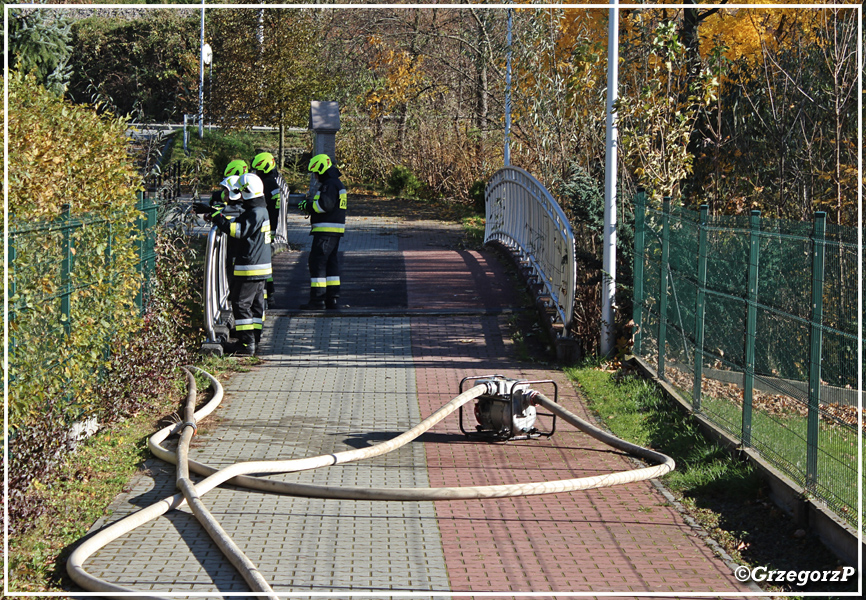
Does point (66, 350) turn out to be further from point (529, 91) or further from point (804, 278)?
point (529, 91)

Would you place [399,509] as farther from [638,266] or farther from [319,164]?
[319,164]

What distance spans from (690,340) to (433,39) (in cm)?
2524

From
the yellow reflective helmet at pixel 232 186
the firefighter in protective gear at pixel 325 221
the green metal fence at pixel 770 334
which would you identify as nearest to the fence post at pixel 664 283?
the green metal fence at pixel 770 334

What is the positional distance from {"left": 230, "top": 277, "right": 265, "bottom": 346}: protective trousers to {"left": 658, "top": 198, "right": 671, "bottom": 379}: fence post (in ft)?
13.8

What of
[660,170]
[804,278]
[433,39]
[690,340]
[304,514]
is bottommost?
[304,514]

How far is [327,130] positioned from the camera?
19.3m

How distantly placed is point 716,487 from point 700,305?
1940 millimetres

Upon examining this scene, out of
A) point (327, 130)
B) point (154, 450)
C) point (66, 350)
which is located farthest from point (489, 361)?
point (327, 130)

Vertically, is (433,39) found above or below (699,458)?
above

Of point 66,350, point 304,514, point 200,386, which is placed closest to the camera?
point 304,514

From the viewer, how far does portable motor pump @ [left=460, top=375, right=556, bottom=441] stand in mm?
7145

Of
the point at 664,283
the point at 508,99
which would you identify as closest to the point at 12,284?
the point at 664,283

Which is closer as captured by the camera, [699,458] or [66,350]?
[66,350]

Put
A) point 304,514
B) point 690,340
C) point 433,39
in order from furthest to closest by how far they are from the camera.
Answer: point 433,39
point 690,340
point 304,514
